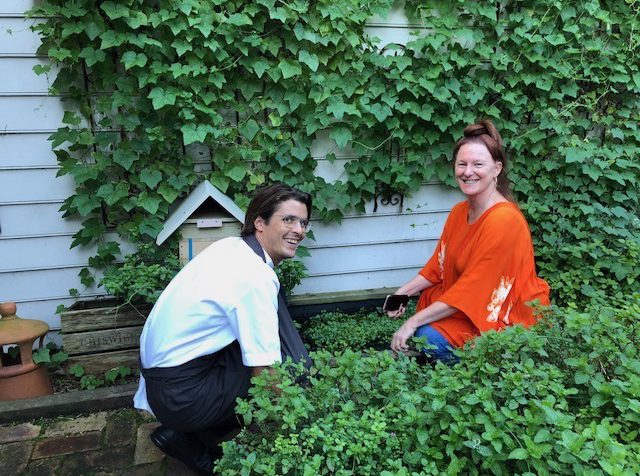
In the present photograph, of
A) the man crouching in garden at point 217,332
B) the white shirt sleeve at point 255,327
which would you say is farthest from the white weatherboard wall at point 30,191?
the white shirt sleeve at point 255,327

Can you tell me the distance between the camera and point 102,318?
9.24ft

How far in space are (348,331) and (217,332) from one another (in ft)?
5.09

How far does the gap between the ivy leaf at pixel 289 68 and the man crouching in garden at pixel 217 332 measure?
1.30 meters

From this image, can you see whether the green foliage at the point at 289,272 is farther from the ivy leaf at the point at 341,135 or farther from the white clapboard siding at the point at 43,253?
the white clapboard siding at the point at 43,253

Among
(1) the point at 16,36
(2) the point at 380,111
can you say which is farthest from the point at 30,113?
(2) the point at 380,111

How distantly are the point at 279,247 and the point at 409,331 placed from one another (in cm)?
87

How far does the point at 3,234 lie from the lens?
2.93m

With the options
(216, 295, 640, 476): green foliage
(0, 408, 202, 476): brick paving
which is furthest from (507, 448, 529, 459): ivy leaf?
(0, 408, 202, 476): brick paving

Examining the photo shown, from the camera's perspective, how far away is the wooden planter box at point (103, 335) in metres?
2.79

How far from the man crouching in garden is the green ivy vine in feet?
4.09

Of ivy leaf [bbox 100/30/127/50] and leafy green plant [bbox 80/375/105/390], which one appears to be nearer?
ivy leaf [bbox 100/30/127/50]

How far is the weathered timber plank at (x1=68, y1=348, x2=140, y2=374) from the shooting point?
285 cm

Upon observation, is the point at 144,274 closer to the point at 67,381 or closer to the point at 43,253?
the point at 43,253

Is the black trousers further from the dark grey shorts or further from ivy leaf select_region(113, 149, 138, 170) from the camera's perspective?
ivy leaf select_region(113, 149, 138, 170)
